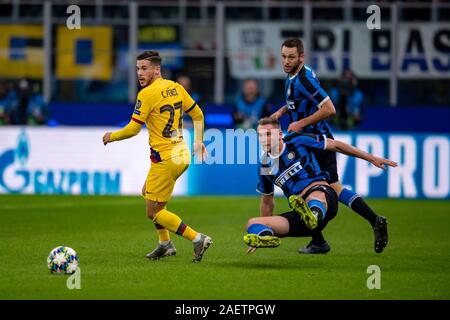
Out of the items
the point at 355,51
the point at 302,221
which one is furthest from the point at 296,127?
the point at 355,51

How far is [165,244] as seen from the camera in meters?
10.8

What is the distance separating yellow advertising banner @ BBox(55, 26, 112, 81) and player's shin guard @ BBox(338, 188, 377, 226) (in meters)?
10.8

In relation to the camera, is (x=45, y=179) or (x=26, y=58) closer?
(x=45, y=179)

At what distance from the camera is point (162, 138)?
415 inches

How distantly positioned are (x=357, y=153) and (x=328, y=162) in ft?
4.19

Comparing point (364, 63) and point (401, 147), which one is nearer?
point (401, 147)

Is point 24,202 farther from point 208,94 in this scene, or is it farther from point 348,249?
point 348,249

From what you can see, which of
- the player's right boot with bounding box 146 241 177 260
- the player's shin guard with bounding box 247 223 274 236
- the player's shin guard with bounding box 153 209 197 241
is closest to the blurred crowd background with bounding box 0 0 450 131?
the player's right boot with bounding box 146 241 177 260

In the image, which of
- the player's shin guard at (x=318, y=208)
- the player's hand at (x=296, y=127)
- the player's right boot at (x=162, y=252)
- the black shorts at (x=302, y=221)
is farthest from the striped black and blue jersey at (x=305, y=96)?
the player's right boot at (x=162, y=252)

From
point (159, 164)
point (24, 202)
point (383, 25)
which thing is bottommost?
point (24, 202)

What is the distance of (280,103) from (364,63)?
6.05ft

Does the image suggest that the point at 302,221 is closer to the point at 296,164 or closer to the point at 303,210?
the point at 303,210

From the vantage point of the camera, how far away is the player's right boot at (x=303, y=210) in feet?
32.0

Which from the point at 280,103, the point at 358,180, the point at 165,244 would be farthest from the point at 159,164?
the point at 280,103
